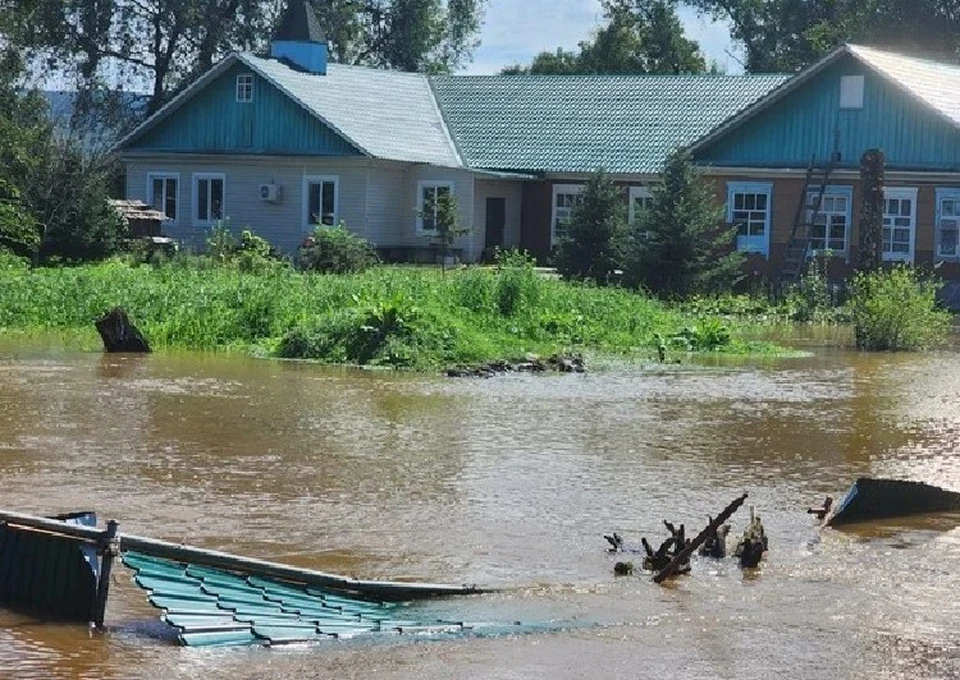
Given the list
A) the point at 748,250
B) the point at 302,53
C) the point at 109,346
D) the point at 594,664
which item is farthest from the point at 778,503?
the point at 302,53

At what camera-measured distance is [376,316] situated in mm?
25312

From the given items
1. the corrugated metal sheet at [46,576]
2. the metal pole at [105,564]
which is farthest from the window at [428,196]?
the metal pole at [105,564]

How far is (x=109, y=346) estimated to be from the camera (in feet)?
84.5

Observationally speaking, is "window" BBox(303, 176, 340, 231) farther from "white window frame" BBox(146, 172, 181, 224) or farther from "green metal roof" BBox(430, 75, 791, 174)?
"white window frame" BBox(146, 172, 181, 224)

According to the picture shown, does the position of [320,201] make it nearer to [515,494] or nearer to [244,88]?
[244,88]

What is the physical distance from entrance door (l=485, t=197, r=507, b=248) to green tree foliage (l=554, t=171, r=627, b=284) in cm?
666

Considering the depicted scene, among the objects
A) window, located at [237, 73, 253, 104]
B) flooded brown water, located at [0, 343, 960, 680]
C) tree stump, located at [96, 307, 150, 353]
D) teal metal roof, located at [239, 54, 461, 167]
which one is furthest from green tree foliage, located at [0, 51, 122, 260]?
flooded brown water, located at [0, 343, 960, 680]

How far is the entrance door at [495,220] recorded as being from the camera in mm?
45844

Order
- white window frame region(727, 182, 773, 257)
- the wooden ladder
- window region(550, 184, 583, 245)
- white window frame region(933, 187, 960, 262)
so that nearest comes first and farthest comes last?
1. white window frame region(933, 187, 960, 262)
2. the wooden ladder
3. white window frame region(727, 182, 773, 257)
4. window region(550, 184, 583, 245)

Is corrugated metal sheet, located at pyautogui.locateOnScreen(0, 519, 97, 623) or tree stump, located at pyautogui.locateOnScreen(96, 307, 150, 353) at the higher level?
tree stump, located at pyautogui.locateOnScreen(96, 307, 150, 353)

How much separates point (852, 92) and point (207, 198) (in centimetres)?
1662

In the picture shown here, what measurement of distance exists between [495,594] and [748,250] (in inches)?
1202

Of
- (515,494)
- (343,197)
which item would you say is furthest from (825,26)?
(515,494)

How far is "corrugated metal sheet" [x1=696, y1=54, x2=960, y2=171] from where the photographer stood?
3978 centimetres
